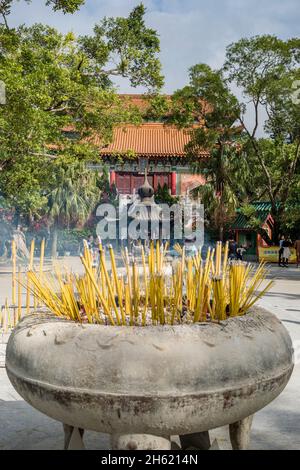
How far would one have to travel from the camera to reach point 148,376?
2.18 metres

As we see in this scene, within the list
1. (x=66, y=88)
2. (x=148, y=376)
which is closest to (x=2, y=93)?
(x=66, y=88)

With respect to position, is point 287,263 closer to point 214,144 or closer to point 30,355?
point 214,144

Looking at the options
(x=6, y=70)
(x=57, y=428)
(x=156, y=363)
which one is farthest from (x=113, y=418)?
(x=6, y=70)

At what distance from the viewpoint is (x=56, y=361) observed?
7.65ft

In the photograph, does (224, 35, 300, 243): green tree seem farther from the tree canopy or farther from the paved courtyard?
the paved courtyard

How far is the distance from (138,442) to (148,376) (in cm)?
31

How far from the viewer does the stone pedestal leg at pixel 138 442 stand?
2236 mm

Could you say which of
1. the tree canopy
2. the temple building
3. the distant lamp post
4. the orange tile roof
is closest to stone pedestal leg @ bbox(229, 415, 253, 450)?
the distant lamp post

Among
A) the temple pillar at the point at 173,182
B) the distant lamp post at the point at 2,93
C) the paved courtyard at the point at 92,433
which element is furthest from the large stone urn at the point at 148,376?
the temple pillar at the point at 173,182

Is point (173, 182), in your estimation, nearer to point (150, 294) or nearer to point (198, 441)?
point (198, 441)

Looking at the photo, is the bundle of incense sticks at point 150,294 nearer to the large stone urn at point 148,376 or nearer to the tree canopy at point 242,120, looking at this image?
the large stone urn at point 148,376
